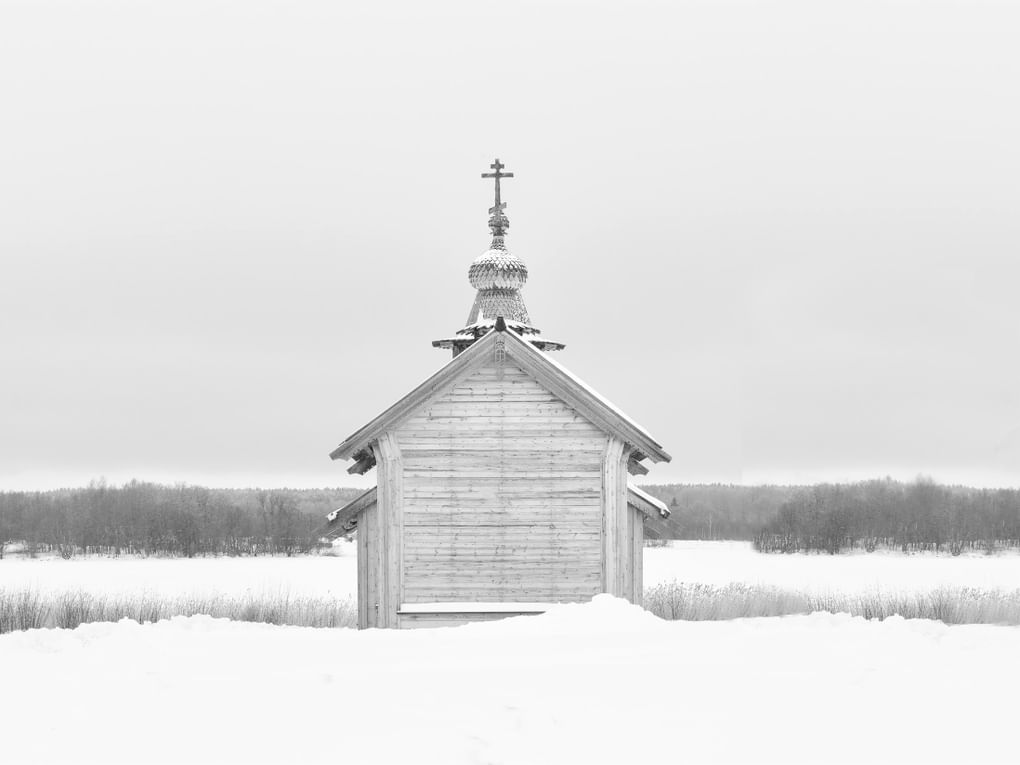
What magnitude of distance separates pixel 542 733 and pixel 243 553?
7575cm

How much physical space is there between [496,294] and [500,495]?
811 cm

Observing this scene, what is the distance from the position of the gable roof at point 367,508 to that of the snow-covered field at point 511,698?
181 inches

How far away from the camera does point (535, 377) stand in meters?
18.4

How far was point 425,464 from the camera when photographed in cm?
1836

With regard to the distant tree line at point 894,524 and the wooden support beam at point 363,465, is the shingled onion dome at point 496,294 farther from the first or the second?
the distant tree line at point 894,524

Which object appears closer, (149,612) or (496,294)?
(496,294)

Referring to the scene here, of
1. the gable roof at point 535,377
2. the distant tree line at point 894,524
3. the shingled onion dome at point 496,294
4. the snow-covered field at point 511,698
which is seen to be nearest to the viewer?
the snow-covered field at point 511,698

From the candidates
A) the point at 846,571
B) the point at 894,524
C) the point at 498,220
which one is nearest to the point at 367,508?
the point at 498,220

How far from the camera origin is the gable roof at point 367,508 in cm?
1922

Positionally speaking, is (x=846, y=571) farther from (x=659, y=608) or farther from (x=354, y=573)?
(x=659, y=608)

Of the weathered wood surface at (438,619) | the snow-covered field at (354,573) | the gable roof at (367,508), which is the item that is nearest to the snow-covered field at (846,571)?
the snow-covered field at (354,573)

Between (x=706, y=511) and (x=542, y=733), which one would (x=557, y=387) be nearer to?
(x=542, y=733)

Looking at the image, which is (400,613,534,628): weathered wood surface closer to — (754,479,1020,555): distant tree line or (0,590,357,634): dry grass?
(0,590,357,634): dry grass

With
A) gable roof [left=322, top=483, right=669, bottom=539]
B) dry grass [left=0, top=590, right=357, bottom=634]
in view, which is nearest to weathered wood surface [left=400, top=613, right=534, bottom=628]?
gable roof [left=322, top=483, right=669, bottom=539]
